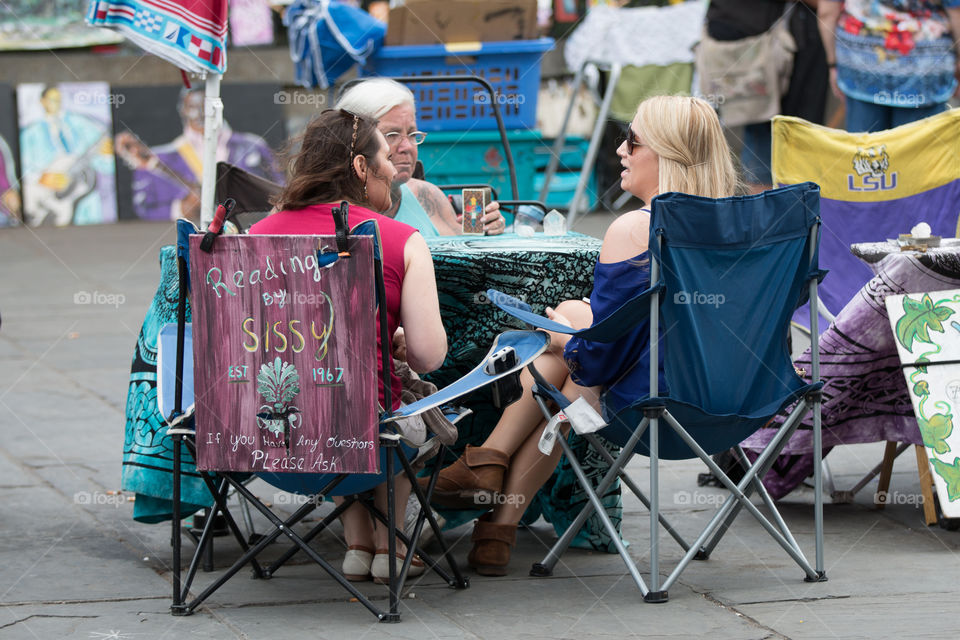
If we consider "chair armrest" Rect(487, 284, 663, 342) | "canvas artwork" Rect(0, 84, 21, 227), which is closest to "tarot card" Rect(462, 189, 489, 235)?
"chair armrest" Rect(487, 284, 663, 342)

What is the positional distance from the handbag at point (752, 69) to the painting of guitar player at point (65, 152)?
6875mm

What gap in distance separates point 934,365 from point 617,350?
1248mm

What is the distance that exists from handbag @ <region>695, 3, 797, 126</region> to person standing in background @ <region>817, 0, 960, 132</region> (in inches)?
46.0

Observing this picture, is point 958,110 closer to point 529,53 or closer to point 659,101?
point 659,101

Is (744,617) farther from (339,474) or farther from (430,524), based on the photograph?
(339,474)

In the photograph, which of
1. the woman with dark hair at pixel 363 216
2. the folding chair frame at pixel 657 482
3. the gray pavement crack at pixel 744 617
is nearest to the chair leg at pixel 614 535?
the folding chair frame at pixel 657 482

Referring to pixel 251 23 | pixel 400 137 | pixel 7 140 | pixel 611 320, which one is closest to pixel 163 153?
pixel 7 140

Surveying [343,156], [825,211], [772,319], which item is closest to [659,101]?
[772,319]

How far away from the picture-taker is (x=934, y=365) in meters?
4.21

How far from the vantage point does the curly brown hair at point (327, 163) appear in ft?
11.4

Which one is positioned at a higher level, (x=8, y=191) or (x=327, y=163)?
(x=327, y=163)

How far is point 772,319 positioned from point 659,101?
27.3 inches

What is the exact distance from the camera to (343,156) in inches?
137

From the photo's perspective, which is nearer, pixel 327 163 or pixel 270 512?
pixel 270 512
